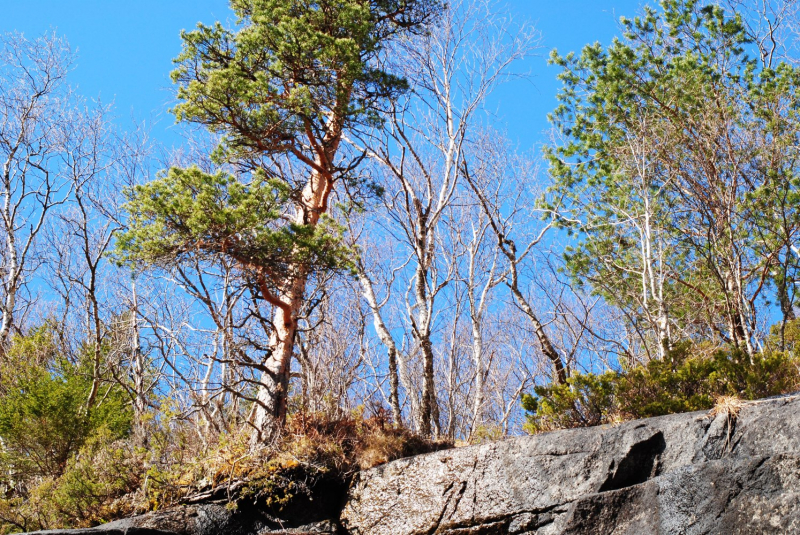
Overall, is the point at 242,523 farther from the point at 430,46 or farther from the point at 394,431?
the point at 430,46

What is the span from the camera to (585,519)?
5648 millimetres

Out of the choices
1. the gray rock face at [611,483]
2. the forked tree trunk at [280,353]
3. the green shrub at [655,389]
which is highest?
the forked tree trunk at [280,353]

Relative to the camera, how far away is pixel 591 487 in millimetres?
5992

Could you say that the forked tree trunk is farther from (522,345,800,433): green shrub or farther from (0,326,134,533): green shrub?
(522,345,800,433): green shrub

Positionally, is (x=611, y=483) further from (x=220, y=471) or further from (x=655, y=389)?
(x=220, y=471)

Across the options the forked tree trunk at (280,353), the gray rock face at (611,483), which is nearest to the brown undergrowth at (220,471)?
the forked tree trunk at (280,353)

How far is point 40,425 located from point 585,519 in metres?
7.25

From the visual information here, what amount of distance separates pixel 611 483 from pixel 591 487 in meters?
0.18

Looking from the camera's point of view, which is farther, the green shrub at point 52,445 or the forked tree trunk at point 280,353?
the forked tree trunk at point 280,353

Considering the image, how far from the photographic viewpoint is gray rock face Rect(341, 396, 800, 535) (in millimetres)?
5172

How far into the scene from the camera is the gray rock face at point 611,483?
5172mm

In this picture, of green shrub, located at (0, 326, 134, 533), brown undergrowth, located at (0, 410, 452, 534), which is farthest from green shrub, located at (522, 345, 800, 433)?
green shrub, located at (0, 326, 134, 533)

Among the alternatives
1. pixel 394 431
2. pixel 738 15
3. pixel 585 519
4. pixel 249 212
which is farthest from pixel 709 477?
pixel 738 15

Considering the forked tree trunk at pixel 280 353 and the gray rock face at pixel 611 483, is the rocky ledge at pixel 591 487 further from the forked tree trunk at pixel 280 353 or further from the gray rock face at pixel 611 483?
the forked tree trunk at pixel 280 353
